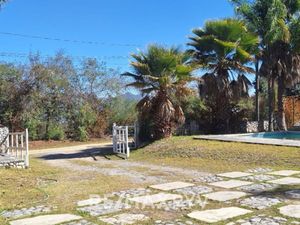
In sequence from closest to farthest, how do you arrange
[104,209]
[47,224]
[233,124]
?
[47,224], [104,209], [233,124]

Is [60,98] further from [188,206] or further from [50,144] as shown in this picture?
[188,206]

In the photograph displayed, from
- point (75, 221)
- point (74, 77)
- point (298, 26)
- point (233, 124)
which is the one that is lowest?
point (75, 221)

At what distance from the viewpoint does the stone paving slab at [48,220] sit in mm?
5215

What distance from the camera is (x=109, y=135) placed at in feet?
80.6

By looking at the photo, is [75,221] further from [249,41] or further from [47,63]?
[47,63]

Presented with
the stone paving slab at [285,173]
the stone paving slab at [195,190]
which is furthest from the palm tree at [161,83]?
the stone paving slab at [195,190]

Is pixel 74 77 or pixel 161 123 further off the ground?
pixel 74 77

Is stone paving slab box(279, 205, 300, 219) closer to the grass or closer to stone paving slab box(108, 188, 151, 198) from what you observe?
stone paving slab box(108, 188, 151, 198)

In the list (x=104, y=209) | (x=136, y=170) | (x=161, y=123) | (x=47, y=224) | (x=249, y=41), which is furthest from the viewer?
(x=249, y=41)

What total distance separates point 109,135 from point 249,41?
1043cm

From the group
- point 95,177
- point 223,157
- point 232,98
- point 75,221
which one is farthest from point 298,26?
point 75,221

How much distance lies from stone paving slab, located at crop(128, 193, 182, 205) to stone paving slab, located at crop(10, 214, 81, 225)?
1.24 m

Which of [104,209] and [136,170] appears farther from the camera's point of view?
[136,170]

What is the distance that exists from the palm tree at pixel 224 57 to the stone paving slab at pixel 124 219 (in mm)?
13279
